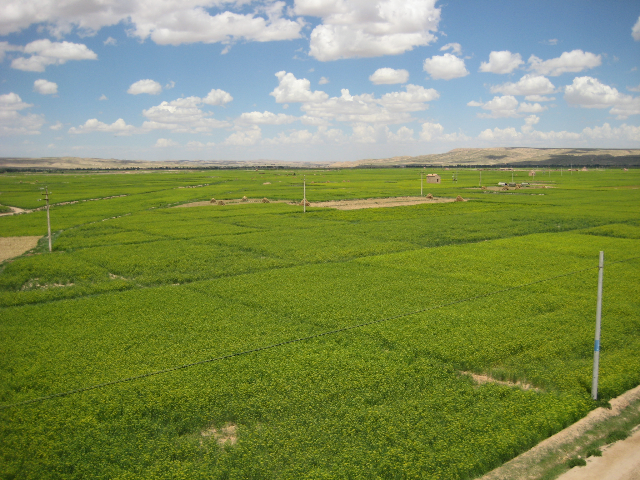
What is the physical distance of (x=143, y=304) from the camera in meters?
18.5

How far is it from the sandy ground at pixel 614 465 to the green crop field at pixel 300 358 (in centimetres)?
92

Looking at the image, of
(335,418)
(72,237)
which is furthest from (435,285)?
(72,237)

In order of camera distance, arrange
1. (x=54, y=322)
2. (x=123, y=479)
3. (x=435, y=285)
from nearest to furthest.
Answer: (x=123, y=479) → (x=54, y=322) → (x=435, y=285)

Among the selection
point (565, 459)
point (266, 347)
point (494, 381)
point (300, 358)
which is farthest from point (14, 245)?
point (565, 459)

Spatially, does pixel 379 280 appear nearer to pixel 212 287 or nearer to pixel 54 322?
pixel 212 287

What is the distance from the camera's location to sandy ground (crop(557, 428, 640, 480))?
8719mm

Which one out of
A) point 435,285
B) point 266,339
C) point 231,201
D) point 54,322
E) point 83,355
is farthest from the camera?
point 231,201

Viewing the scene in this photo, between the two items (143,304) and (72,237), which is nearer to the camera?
(143,304)

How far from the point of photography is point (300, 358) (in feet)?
42.2

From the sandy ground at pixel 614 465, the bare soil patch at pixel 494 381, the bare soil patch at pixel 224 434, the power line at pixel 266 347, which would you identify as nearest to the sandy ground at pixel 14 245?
the power line at pixel 266 347

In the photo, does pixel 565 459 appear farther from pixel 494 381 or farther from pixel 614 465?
pixel 494 381

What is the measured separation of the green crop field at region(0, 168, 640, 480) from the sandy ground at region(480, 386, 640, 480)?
0.61 feet

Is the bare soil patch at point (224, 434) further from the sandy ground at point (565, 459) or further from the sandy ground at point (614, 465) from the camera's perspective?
the sandy ground at point (614, 465)

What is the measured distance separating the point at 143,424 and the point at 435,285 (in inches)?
545
